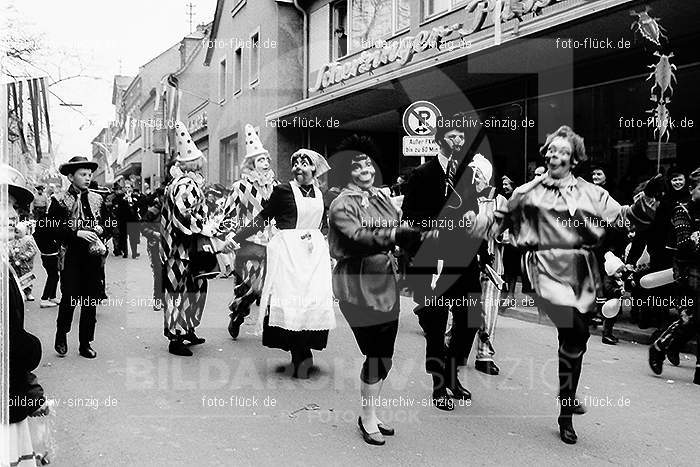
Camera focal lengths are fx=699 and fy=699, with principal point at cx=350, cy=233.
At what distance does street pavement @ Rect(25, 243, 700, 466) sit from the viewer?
413 centimetres

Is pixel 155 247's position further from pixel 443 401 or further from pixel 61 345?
pixel 443 401

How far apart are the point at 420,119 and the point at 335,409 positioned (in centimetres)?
610

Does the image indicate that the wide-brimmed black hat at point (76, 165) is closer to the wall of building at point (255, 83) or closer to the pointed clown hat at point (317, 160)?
the pointed clown hat at point (317, 160)

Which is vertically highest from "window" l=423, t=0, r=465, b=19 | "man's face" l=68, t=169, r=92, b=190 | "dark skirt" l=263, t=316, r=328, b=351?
"window" l=423, t=0, r=465, b=19

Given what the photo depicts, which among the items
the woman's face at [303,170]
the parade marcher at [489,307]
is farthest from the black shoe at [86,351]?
the parade marcher at [489,307]

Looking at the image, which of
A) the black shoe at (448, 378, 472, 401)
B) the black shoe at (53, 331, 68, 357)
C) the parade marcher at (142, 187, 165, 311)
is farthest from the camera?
the parade marcher at (142, 187, 165, 311)

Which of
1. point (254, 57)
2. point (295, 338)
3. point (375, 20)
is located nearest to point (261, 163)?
point (295, 338)

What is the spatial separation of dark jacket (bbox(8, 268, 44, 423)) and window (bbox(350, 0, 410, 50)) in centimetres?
1320

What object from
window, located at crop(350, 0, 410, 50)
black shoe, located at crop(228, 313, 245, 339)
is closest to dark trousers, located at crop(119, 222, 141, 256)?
window, located at crop(350, 0, 410, 50)

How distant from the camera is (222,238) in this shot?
22.6 feet

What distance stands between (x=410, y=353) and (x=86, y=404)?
3135 millimetres

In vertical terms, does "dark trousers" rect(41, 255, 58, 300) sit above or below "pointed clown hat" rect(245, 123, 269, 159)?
below

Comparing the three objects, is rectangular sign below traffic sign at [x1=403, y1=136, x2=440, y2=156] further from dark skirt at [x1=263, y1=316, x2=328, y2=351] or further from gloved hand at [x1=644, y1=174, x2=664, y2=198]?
gloved hand at [x1=644, y1=174, x2=664, y2=198]

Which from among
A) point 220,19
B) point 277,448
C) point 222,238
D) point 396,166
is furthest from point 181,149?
point 220,19
